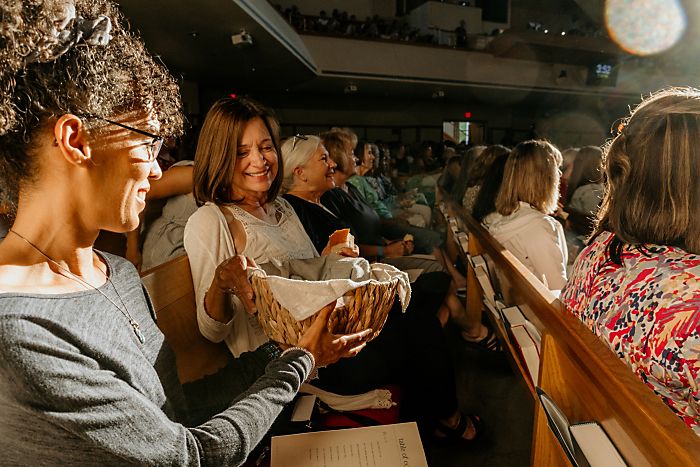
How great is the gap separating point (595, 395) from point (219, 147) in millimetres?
1250

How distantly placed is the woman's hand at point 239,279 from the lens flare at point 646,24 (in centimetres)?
1344

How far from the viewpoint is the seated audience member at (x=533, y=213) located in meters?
2.28

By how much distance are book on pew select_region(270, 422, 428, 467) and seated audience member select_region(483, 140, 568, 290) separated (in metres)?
1.52

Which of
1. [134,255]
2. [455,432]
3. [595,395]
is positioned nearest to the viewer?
[595,395]

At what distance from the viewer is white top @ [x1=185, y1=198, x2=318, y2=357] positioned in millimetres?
1337

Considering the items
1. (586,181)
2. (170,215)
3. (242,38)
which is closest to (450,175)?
(586,181)

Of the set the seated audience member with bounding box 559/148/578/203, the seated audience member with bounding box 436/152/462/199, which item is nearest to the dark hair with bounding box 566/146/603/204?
the seated audience member with bounding box 559/148/578/203

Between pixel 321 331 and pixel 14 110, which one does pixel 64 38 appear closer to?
pixel 14 110

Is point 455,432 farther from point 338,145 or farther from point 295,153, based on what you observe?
point 338,145

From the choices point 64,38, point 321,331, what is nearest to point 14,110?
point 64,38

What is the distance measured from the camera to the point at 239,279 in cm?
112

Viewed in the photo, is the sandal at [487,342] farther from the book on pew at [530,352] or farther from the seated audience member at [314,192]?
the book on pew at [530,352]

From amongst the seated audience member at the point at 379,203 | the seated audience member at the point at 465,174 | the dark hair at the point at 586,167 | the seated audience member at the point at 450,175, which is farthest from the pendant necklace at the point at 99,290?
the seated audience member at the point at 450,175

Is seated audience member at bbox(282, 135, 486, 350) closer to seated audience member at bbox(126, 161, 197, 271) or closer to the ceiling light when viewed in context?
→ seated audience member at bbox(126, 161, 197, 271)
